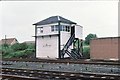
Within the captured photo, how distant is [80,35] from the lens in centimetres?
2980

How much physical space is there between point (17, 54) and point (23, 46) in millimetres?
4504

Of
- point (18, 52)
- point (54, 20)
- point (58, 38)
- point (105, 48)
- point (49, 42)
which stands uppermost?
point (54, 20)

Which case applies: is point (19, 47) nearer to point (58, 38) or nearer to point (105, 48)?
point (58, 38)

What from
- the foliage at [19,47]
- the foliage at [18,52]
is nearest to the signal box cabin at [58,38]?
the foliage at [18,52]

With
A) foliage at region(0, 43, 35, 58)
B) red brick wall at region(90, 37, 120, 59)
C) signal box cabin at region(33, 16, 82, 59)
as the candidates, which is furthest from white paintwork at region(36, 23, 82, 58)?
foliage at region(0, 43, 35, 58)

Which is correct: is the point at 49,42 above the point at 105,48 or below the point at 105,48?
above

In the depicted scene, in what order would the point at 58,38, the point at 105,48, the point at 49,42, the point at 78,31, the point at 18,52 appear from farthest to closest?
the point at 18,52 → the point at 49,42 → the point at 78,31 → the point at 58,38 → the point at 105,48

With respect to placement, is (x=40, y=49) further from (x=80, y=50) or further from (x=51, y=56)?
(x=80, y=50)

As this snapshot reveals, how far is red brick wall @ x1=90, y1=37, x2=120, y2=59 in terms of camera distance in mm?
26328

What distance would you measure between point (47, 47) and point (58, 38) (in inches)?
80.0

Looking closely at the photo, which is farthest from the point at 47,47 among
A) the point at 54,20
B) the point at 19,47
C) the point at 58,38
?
the point at 19,47

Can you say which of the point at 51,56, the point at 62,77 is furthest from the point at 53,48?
the point at 62,77

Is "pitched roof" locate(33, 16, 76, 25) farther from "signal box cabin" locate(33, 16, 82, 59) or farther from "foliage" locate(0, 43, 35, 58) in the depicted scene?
"foliage" locate(0, 43, 35, 58)

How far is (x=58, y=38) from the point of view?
93.7 feet
